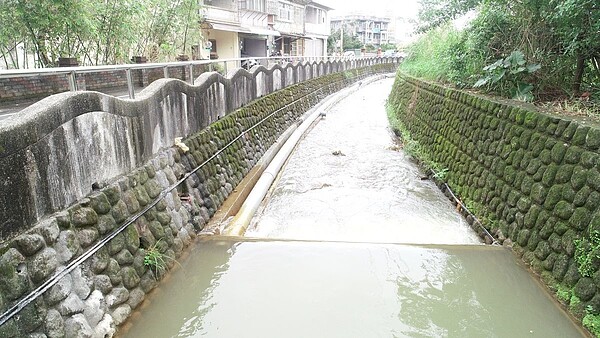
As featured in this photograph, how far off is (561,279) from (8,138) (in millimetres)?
5969

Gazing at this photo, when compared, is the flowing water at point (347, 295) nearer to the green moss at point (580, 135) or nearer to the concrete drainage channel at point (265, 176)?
the concrete drainage channel at point (265, 176)

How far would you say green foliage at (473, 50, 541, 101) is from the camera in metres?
7.64

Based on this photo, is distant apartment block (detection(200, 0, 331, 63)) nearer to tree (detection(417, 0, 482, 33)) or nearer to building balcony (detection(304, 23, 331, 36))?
building balcony (detection(304, 23, 331, 36))

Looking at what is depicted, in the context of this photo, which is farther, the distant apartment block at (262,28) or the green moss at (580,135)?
the distant apartment block at (262,28)

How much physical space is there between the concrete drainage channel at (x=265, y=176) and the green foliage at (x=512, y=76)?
5.18m

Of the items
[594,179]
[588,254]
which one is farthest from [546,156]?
[588,254]

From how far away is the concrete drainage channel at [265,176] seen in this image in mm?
7109

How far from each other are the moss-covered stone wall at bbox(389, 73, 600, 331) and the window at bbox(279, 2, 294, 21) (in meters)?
29.8

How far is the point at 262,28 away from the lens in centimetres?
3142

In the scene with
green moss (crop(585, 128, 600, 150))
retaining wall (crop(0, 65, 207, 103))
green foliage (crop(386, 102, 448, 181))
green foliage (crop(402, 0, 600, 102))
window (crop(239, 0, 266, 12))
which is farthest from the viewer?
window (crop(239, 0, 266, 12))

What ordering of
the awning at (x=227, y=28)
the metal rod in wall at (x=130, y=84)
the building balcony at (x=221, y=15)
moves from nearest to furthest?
the metal rod in wall at (x=130, y=84) → the building balcony at (x=221, y=15) → the awning at (x=227, y=28)

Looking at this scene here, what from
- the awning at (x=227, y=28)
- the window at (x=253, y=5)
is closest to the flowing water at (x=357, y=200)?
the awning at (x=227, y=28)

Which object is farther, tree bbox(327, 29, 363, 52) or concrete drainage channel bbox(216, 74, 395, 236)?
tree bbox(327, 29, 363, 52)

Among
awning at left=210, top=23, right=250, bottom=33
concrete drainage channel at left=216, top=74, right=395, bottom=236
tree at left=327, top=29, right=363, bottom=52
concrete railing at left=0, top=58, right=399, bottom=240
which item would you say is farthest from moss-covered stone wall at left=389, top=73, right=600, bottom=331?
tree at left=327, top=29, right=363, bottom=52
